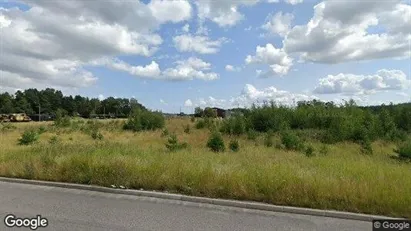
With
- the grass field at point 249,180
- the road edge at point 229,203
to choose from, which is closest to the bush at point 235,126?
the grass field at point 249,180

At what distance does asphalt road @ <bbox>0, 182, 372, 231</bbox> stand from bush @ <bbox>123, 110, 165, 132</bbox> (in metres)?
36.4

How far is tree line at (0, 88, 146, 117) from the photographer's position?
106 metres

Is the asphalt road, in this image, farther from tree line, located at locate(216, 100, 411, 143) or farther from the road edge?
tree line, located at locate(216, 100, 411, 143)

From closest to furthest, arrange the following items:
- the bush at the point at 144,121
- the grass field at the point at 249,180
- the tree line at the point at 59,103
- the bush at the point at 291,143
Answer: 1. the grass field at the point at 249,180
2. the bush at the point at 291,143
3. the bush at the point at 144,121
4. the tree line at the point at 59,103

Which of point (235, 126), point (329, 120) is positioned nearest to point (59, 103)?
point (235, 126)

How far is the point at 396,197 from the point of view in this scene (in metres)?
5.93

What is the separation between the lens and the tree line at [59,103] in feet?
347

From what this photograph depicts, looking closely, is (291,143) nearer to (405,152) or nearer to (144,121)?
(405,152)

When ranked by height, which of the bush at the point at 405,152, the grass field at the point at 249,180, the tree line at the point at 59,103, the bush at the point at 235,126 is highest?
the tree line at the point at 59,103

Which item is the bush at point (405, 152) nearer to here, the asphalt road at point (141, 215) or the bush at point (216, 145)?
the bush at point (216, 145)

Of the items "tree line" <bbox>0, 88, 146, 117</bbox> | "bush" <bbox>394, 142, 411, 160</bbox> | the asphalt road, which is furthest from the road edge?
"tree line" <bbox>0, 88, 146, 117</bbox>

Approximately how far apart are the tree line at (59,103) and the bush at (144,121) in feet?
199

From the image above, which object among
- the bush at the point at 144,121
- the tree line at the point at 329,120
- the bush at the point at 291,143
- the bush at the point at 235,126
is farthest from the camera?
the bush at the point at 144,121

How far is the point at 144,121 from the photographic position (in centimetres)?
4441
